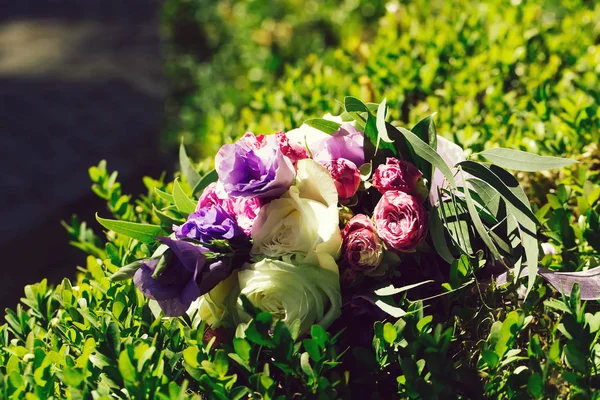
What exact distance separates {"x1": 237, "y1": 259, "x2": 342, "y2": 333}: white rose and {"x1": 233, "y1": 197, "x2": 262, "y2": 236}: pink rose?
0.12 metres

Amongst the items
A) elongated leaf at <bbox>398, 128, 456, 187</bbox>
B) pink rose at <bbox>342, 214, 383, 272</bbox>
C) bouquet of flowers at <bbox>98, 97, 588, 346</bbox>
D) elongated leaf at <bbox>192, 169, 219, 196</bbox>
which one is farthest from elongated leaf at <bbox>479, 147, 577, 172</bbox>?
elongated leaf at <bbox>192, 169, 219, 196</bbox>

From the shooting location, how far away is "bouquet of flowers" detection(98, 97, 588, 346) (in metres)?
1.52

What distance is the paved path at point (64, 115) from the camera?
459 centimetres

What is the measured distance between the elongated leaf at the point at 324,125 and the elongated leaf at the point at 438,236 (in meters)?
0.33

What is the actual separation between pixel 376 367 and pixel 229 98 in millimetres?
2933

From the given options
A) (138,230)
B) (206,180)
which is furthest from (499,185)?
(138,230)

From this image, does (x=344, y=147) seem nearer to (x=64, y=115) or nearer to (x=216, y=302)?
(x=216, y=302)

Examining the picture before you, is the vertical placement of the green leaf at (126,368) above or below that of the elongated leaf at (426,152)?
below

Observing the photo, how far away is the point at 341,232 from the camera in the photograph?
1.62m

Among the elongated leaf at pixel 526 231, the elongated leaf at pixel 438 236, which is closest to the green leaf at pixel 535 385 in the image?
the elongated leaf at pixel 526 231

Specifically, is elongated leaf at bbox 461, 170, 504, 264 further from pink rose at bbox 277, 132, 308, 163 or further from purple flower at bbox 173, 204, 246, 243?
purple flower at bbox 173, 204, 246, 243

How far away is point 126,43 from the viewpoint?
297 inches

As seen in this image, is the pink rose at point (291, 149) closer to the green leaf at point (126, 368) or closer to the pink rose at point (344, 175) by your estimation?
the pink rose at point (344, 175)

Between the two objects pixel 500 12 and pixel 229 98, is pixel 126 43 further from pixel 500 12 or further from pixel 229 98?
pixel 500 12
